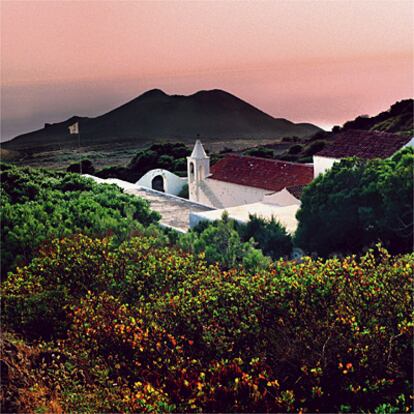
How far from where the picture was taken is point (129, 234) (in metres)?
8.29

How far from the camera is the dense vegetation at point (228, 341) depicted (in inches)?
165

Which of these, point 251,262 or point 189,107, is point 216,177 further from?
point 251,262

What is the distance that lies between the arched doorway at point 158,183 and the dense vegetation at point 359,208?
25.8 feet

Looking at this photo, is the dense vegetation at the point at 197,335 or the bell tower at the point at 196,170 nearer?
the dense vegetation at the point at 197,335

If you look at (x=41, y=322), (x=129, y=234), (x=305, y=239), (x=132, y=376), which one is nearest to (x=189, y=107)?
(x=305, y=239)

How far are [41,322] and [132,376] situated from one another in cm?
161

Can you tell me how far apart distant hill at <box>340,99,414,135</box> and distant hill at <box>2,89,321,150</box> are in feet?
15.3

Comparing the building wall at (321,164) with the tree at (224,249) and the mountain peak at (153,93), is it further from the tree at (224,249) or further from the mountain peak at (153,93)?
the tree at (224,249)

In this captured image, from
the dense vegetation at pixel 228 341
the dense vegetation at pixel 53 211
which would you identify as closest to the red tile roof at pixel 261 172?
the dense vegetation at pixel 53 211

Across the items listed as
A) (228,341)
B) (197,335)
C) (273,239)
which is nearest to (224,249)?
(273,239)

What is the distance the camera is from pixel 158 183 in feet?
64.3

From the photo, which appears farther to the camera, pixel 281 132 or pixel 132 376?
pixel 281 132

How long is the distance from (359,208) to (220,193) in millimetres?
9273

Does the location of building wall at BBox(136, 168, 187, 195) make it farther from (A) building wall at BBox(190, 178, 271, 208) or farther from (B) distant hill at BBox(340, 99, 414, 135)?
(B) distant hill at BBox(340, 99, 414, 135)
